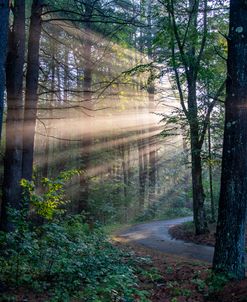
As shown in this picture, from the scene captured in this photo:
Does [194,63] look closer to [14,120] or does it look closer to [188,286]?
[14,120]

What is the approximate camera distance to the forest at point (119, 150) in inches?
231

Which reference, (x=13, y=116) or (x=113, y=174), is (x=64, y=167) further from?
(x=13, y=116)

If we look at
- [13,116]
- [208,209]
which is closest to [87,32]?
[13,116]

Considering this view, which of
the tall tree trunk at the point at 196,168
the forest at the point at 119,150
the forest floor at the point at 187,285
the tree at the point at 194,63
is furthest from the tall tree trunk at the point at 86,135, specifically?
the forest floor at the point at 187,285

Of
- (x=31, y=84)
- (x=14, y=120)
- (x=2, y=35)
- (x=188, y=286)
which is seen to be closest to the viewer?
(x=2, y=35)

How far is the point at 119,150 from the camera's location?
1054 inches

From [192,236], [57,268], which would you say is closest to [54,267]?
Answer: [57,268]

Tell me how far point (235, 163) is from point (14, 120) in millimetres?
5364

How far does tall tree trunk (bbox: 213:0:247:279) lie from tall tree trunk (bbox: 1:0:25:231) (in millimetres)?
4819

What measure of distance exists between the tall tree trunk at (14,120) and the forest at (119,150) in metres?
0.03

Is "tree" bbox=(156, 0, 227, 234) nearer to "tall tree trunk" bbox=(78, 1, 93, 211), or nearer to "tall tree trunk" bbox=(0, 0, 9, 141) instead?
"tall tree trunk" bbox=(78, 1, 93, 211)

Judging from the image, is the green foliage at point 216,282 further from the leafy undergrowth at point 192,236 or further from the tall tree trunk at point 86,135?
the tall tree trunk at point 86,135

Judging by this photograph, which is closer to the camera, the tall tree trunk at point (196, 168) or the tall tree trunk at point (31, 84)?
the tall tree trunk at point (31, 84)

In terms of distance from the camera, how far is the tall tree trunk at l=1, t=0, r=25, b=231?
7.98m
